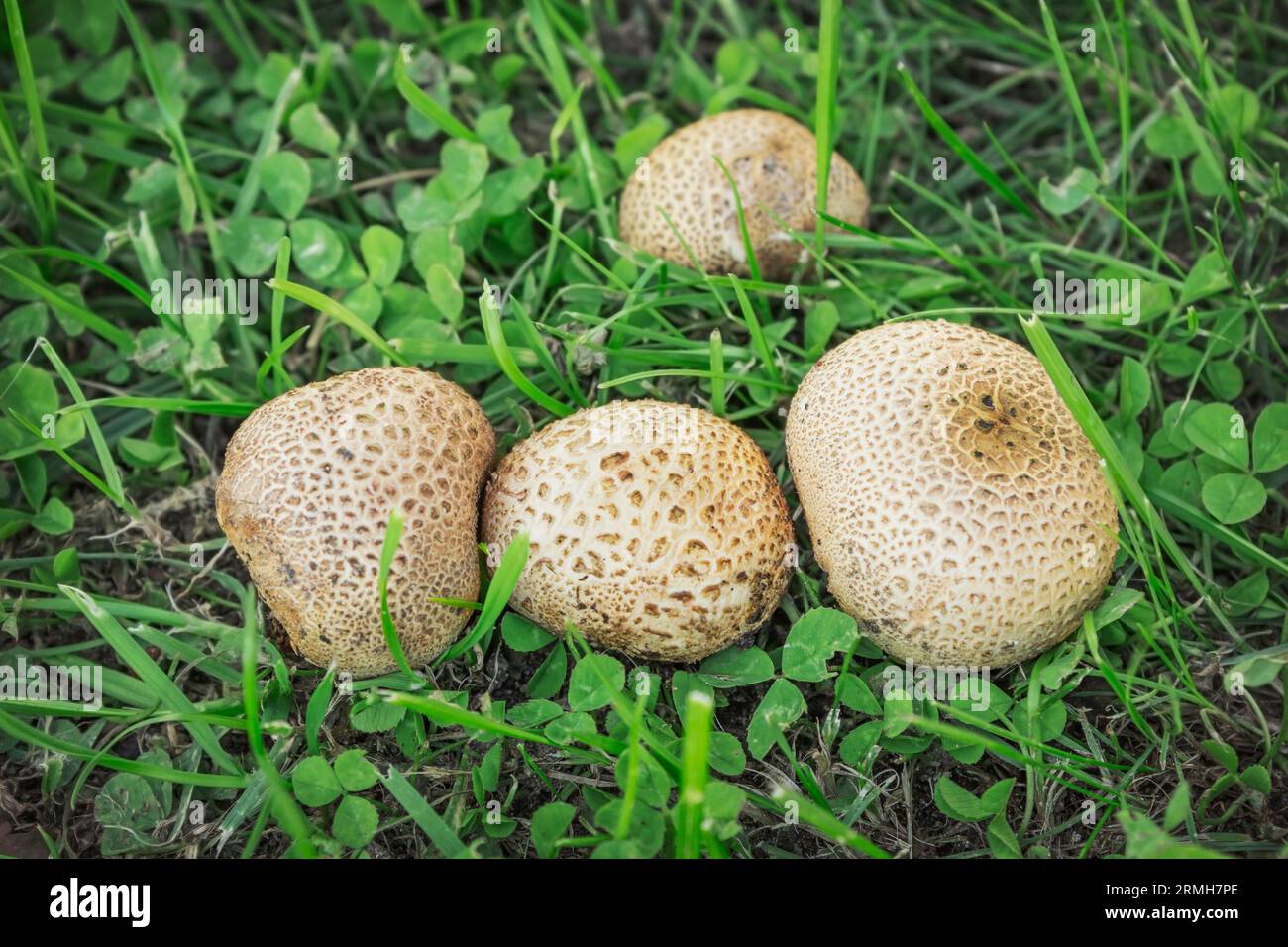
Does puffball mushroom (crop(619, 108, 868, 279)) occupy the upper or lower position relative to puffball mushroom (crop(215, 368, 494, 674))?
upper

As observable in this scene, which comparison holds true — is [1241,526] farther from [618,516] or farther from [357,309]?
[357,309]

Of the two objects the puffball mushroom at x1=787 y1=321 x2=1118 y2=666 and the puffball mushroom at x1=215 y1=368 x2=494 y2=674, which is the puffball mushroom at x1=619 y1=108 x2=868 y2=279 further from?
the puffball mushroom at x1=215 y1=368 x2=494 y2=674

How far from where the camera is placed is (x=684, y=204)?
2982 mm

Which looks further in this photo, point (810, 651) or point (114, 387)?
point (114, 387)

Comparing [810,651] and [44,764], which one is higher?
[810,651]

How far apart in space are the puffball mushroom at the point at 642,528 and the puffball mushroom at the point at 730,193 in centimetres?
72

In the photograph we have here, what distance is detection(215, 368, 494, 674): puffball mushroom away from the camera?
7.64 feet

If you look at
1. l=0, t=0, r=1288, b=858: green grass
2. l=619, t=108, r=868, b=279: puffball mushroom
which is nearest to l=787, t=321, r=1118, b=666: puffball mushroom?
l=0, t=0, r=1288, b=858: green grass

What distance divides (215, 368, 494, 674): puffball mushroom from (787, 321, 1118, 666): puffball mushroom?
0.91m

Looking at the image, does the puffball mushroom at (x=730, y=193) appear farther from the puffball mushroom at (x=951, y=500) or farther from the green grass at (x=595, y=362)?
the puffball mushroom at (x=951, y=500)

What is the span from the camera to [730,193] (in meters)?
2.96
